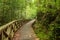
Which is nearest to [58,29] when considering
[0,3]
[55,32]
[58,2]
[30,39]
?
[55,32]

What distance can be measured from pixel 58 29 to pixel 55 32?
0.21 metres

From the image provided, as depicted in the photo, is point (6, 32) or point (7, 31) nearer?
point (6, 32)

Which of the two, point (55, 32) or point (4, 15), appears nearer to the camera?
point (55, 32)

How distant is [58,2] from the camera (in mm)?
6188

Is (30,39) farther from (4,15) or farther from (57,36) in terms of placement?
(4,15)

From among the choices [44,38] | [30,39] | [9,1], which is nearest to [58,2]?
[44,38]

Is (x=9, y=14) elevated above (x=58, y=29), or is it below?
below

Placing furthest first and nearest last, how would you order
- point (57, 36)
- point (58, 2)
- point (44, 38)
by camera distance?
point (44, 38), point (57, 36), point (58, 2)

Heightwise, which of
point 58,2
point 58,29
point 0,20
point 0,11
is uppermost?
point 58,2

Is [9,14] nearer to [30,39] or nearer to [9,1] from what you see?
[9,1]

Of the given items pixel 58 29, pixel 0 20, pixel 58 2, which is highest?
pixel 58 2

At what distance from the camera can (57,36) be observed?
661 centimetres

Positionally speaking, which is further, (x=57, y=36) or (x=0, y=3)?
(x=0, y=3)

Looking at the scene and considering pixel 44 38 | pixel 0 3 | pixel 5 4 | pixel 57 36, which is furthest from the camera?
pixel 5 4
